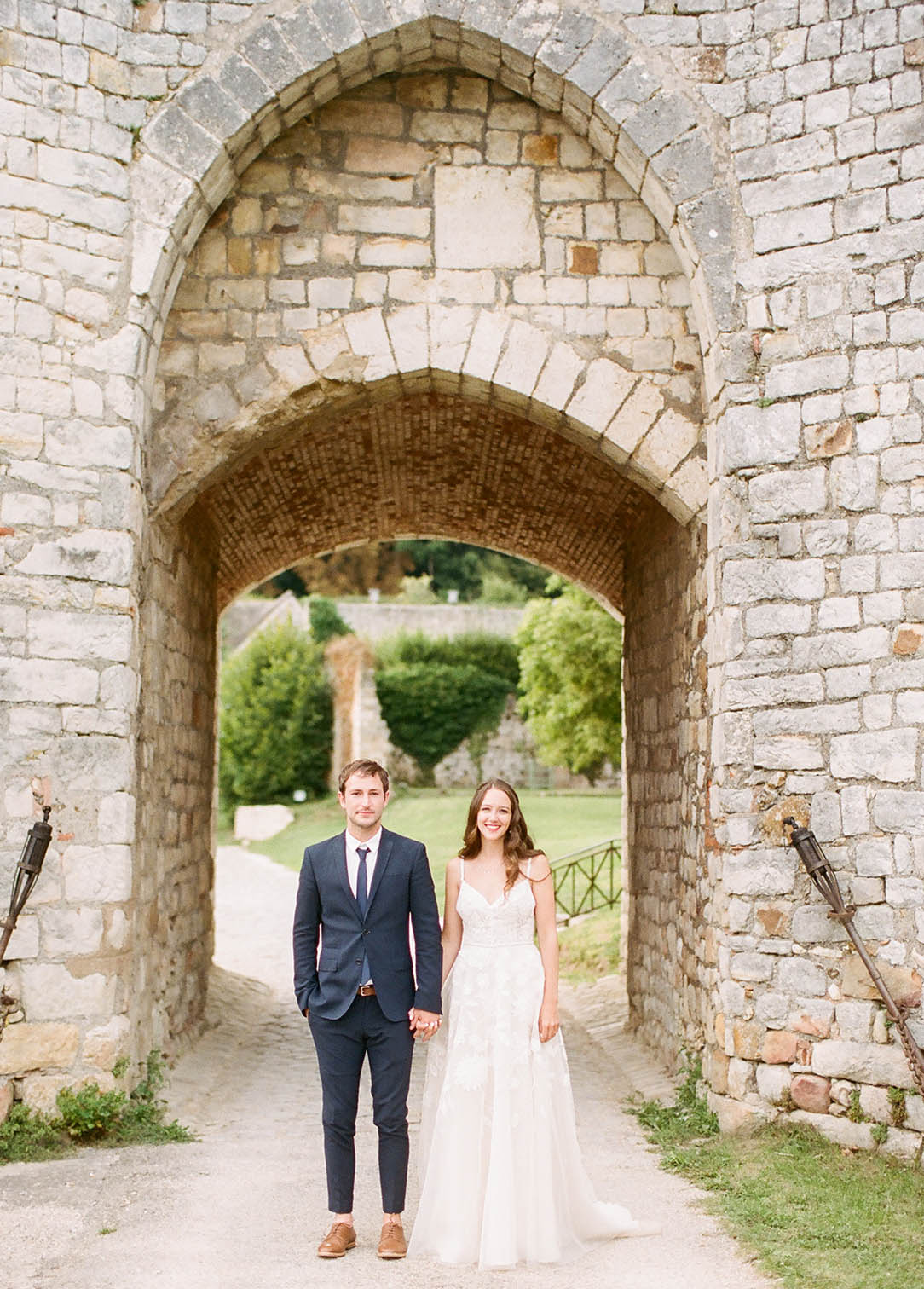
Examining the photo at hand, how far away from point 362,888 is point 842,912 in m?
2.20

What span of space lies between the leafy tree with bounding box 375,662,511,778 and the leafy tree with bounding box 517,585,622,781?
30.3ft

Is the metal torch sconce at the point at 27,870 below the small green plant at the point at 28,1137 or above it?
above

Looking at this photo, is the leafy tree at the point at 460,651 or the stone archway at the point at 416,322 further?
the leafy tree at the point at 460,651

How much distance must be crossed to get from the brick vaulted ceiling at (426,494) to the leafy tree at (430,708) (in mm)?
16403

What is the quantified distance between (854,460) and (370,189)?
274 centimetres

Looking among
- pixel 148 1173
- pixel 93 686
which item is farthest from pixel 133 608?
pixel 148 1173

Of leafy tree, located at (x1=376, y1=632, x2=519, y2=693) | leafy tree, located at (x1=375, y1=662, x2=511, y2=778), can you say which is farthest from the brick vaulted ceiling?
leafy tree, located at (x1=376, y1=632, x2=519, y2=693)

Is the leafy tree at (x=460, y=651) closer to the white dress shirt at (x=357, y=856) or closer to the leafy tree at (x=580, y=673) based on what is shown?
the leafy tree at (x=580, y=673)

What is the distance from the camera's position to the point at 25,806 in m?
5.33

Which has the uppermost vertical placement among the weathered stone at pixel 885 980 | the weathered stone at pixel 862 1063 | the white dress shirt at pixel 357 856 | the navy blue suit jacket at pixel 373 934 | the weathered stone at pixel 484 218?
the weathered stone at pixel 484 218

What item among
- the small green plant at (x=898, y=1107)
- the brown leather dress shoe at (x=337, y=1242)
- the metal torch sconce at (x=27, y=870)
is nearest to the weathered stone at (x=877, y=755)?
the small green plant at (x=898, y=1107)

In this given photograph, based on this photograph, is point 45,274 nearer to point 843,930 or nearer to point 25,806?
point 25,806

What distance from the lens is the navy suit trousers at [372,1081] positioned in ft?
13.0

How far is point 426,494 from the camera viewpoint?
9.41 meters
